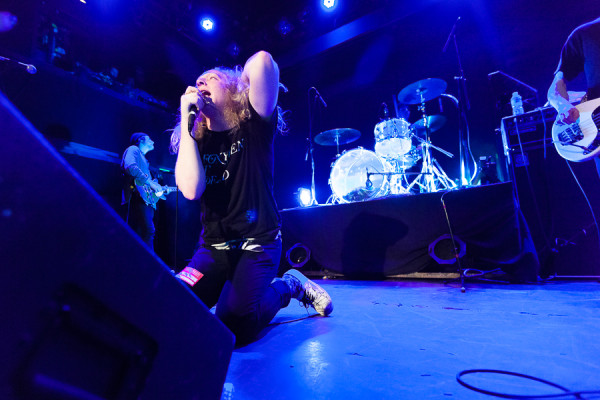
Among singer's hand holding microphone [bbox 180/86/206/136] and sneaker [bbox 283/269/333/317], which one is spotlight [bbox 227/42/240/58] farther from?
sneaker [bbox 283/269/333/317]

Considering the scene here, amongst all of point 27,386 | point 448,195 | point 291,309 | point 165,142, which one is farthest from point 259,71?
point 165,142

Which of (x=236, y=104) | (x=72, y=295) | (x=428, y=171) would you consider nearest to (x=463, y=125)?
(x=428, y=171)

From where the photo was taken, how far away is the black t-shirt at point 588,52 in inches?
107

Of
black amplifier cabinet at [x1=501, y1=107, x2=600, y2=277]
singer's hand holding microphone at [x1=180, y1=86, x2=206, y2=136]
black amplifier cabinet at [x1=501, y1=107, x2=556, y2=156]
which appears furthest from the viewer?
black amplifier cabinet at [x1=501, y1=107, x2=556, y2=156]

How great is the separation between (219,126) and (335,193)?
3669 mm

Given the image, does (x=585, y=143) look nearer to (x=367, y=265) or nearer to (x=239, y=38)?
(x=367, y=265)

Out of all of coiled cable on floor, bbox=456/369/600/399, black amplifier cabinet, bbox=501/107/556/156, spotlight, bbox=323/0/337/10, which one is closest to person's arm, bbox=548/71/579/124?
black amplifier cabinet, bbox=501/107/556/156

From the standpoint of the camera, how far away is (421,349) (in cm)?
141

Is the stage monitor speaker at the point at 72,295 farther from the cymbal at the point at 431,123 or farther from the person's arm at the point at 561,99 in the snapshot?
the cymbal at the point at 431,123

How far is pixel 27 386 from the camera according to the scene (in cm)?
38

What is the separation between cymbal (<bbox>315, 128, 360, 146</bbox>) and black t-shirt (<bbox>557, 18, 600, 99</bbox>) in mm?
3160

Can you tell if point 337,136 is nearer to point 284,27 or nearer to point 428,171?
point 428,171

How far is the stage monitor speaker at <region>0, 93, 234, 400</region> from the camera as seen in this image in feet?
1.18

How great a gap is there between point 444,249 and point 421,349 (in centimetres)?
250
